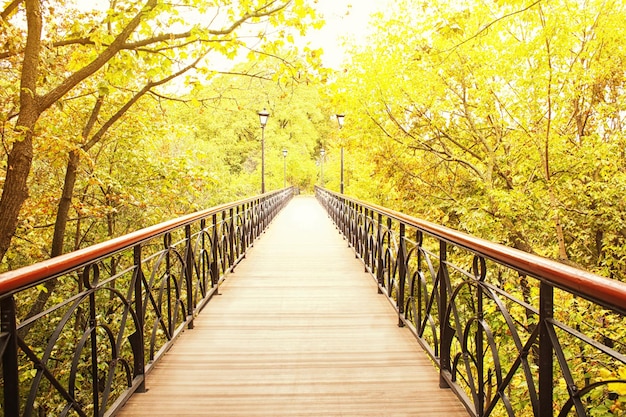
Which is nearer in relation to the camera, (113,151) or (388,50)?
(113,151)

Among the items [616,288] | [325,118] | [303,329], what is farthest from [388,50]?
[325,118]

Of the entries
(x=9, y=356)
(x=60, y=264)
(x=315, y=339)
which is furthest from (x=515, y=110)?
(x=9, y=356)

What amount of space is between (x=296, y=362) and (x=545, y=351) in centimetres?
221

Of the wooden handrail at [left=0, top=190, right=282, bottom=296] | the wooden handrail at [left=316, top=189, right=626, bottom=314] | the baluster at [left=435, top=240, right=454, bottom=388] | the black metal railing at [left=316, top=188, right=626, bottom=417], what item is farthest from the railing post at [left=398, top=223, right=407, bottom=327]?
the wooden handrail at [left=0, top=190, right=282, bottom=296]

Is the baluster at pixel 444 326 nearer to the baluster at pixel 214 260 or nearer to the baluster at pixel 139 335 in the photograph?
the baluster at pixel 139 335

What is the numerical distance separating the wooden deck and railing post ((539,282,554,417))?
94 cm

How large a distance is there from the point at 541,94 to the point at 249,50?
603cm

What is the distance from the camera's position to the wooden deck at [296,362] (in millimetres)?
2906

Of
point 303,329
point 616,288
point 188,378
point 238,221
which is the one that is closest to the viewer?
point 616,288

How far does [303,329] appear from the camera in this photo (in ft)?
14.7

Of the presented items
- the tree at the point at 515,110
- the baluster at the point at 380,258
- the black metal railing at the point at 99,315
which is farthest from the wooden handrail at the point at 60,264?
the tree at the point at 515,110

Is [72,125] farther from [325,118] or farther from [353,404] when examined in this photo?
[325,118]

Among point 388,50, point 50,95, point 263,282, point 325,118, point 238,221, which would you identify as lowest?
point 263,282

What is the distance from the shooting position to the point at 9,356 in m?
1.70
